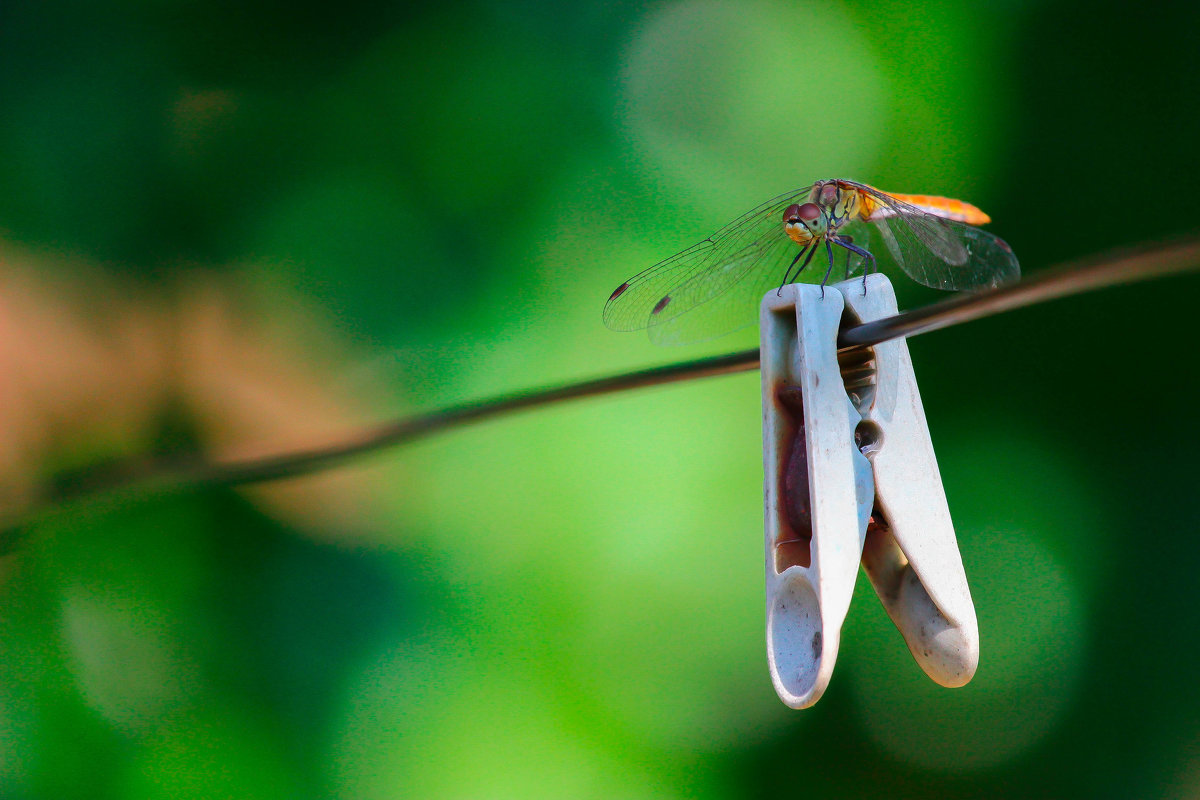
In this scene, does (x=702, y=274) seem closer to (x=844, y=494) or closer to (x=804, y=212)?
(x=804, y=212)

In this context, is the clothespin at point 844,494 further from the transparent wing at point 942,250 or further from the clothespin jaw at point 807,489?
the transparent wing at point 942,250

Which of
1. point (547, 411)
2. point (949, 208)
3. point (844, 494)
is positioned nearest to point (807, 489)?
point (844, 494)

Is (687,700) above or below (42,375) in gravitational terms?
below

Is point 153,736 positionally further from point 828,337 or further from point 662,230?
point 828,337

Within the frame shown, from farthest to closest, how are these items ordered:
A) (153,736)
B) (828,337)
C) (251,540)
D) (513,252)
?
(513,252) < (251,540) < (153,736) < (828,337)

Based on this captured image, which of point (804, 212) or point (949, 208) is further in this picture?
point (949, 208)

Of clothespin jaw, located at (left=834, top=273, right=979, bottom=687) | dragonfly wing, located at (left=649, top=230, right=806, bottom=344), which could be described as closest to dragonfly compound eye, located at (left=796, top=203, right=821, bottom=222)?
dragonfly wing, located at (left=649, top=230, right=806, bottom=344)

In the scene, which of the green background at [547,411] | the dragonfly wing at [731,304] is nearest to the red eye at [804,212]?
the dragonfly wing at [731,304]

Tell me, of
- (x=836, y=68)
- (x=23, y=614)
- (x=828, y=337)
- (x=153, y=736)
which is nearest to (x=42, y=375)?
(x=23, y=614)
